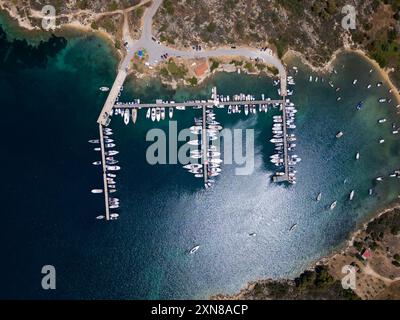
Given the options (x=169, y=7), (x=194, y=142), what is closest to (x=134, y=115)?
(x=194, y=142)

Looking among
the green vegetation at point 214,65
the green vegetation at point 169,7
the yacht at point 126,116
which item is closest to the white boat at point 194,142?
the yacht at point 126,116

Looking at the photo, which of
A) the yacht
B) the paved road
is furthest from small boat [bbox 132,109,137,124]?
the paved road

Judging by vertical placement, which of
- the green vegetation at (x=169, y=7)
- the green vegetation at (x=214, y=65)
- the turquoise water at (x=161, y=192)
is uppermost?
the green vegetation at (x=169, y=7)

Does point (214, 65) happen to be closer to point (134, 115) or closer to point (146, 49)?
point (146, 49)

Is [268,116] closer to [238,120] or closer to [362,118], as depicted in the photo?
[238,120]

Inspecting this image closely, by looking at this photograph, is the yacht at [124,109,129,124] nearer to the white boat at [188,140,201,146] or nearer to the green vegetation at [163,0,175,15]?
the white boat at [188,140,201,146]

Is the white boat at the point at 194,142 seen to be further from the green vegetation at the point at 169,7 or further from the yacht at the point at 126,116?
the green vegetation at the point at 169,7

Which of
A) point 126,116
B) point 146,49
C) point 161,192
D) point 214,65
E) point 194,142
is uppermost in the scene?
point 146,49

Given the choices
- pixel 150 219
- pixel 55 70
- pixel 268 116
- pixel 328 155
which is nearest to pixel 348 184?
pixel 328 155
